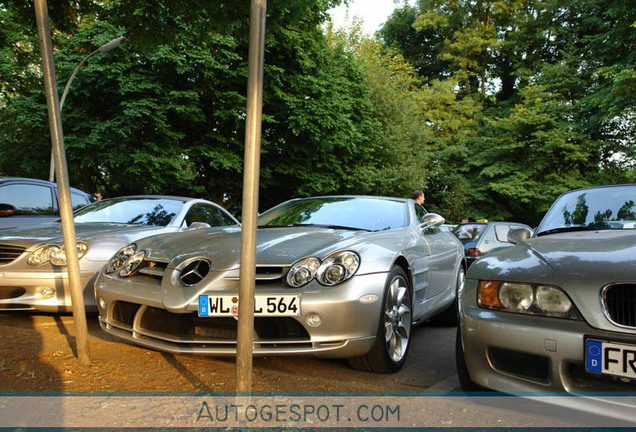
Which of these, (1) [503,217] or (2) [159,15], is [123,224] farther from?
(1) [503,217]

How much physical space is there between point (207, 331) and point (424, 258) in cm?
201

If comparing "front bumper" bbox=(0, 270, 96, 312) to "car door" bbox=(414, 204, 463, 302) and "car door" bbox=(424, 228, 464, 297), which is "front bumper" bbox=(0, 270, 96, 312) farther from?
"car door" bbox=(424, 228, 464, 297)

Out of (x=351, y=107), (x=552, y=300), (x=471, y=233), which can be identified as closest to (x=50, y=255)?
(x=552, y=300)

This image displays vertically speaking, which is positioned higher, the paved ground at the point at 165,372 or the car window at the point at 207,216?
the car window at the point at 207,216

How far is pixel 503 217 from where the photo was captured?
26.1 meters

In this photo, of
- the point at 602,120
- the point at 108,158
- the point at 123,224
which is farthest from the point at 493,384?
the point at 602,120

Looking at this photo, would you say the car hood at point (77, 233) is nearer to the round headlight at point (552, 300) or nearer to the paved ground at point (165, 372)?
the paved ground at point (165, 372)

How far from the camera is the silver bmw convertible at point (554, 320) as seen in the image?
2.17 meters

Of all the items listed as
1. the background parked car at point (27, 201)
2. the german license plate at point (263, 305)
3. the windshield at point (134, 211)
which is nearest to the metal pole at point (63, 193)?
the german license plate at point (263, 305)

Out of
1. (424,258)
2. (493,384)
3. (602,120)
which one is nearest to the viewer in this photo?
(493,384)

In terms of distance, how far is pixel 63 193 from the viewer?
3.39 m

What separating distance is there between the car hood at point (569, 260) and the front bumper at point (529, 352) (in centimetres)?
21

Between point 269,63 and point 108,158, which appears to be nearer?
point 108,158

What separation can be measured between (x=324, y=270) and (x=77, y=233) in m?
3.01
